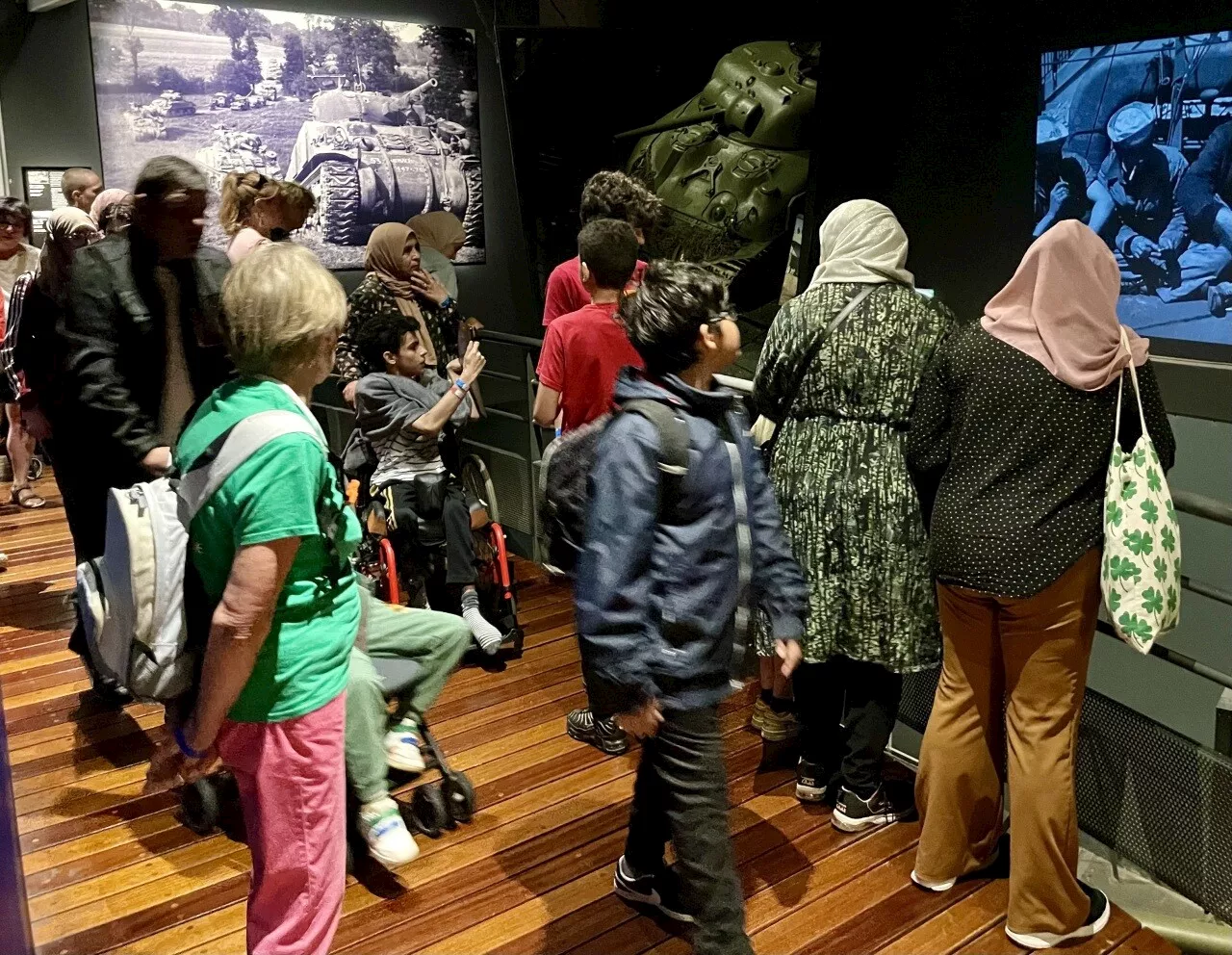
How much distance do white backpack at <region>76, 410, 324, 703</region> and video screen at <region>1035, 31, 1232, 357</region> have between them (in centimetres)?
436

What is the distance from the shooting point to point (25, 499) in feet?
20.6

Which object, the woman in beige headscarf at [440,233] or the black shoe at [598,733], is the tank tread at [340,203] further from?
the black shoe at [598,733]

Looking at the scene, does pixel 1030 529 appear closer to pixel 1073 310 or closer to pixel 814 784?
pixel 1073 310

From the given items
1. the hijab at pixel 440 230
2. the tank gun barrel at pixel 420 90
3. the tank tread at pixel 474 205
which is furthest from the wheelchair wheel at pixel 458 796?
the tank gun barrel at pixel 420 90

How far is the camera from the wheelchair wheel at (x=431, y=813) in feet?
9.30

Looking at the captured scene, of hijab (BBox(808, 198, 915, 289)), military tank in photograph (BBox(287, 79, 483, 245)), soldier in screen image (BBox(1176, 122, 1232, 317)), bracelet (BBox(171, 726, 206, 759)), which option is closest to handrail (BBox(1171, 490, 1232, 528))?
hijab (BBox(808, 198, 915, 289))

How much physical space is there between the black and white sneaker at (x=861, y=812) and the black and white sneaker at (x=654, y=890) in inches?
22.6

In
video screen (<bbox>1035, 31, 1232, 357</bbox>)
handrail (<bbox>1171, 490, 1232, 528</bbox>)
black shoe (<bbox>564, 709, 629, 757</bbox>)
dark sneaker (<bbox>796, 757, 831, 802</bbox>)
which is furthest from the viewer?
video screen (<bbox>1035, 31, 1232, 357</bbox>)

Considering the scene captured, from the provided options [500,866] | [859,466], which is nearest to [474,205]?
[859,466]

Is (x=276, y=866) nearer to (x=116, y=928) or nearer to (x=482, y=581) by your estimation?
(x=116, y=928)

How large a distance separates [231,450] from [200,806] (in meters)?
1.49

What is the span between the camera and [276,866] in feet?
6.10

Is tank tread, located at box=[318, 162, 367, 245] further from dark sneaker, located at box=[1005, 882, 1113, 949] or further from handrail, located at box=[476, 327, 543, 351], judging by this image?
dark sneaker, located at box=[1005, 882, 1113, 949]

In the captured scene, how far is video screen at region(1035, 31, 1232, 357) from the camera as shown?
469 cm
